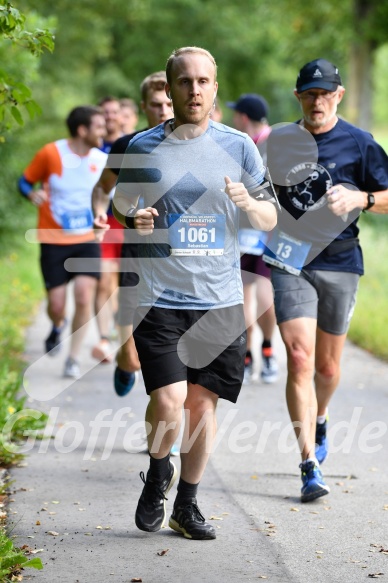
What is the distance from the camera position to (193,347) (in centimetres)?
518

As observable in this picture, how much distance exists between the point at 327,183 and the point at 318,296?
65 centimetres

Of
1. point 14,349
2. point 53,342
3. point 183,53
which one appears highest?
point 183,53

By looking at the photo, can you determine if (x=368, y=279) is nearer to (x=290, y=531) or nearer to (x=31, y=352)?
(x=31, y=352)

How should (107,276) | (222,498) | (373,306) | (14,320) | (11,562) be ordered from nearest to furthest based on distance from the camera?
(11,562) < (222,498) < (107,276) < (14,320) < (373,306)

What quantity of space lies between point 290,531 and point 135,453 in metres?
2.01

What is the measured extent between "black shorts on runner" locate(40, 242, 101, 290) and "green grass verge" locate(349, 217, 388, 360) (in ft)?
10.1

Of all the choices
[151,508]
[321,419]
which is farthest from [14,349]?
[151,508]

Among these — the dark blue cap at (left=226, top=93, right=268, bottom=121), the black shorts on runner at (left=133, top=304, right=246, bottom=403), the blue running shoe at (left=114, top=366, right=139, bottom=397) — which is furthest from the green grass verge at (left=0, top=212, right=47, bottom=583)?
the dark blue cap at (left=226, top=93, right=268, bottom=121)

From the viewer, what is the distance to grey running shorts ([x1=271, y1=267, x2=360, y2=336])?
244 inches

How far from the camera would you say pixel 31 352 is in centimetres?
1126

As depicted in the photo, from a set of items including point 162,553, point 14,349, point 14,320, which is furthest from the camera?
point 14,320

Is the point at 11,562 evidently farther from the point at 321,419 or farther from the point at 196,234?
the point at 321,419

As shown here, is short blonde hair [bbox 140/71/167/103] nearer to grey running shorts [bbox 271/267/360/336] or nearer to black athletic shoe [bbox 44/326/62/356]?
grey running shorts [bbox 271/267/360/336]

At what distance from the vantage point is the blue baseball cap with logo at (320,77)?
20.1ft
